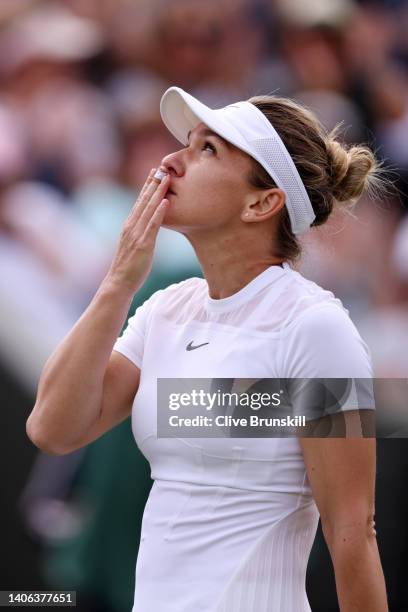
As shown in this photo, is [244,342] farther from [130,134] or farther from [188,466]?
[130,134]

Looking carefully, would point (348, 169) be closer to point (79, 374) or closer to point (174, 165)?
point (174, 165)

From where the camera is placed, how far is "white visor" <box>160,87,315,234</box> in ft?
5.22

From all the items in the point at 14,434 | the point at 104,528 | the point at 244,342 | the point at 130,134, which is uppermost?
the point at 130,134

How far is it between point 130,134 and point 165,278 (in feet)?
1.87

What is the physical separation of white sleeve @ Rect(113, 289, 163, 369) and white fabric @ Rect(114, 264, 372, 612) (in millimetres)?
147

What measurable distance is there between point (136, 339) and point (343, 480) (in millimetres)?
456

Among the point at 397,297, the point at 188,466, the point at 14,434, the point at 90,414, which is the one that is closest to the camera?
the point at 188,466

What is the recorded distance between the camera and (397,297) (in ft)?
10.4

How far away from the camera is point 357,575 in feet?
4.64

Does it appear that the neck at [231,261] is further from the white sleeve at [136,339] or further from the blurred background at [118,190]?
the blurred background at [118,190]

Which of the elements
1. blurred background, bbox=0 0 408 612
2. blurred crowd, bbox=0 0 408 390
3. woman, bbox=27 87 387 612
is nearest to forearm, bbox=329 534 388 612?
woman, bbox=27 87 387 612

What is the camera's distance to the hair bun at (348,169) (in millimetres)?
1680

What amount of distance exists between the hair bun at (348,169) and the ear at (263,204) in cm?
13

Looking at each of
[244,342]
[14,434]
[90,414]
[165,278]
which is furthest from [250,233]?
[14,434]
